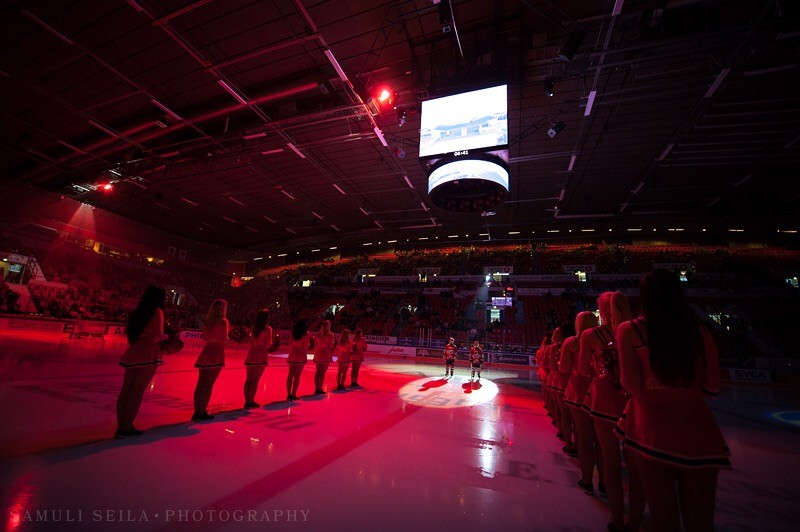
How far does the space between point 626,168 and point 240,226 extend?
2179 centimetres

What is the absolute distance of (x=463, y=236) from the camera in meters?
25.0

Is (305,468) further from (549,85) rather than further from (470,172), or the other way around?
(549,85)

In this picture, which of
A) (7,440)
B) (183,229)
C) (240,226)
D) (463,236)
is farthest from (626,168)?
(183,229)

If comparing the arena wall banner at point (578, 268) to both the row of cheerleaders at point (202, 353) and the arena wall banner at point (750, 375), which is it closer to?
the arena wall banner at point (750, 375)

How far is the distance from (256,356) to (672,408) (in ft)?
19.1

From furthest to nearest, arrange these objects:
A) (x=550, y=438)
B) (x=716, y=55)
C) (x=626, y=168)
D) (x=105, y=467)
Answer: (x=626, y=168)
(x=716, y=55)
(x=550, y=438)
(x=105, y=467)

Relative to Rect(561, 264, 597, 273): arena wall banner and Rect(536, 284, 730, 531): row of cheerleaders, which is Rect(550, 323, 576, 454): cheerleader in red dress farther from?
Rect(561, 264, 597, 273): arena wall banner

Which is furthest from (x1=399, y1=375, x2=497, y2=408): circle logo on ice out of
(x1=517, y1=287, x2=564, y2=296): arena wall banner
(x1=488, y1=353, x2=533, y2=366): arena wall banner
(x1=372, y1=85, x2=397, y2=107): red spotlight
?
(x1=517, y1=287, x2=564, y2=296): arena wall banner

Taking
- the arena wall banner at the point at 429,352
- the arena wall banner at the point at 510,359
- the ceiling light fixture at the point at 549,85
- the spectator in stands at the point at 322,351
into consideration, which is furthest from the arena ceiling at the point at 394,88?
the arena wall banner at the point at 429,352

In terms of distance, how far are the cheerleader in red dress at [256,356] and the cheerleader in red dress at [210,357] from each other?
85 cm

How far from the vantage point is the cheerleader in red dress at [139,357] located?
3.82 metres

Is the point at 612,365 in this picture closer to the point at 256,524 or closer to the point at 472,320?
the point at 256,524

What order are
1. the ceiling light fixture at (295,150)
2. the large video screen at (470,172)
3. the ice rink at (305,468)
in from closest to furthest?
the ice rink at (305,468), the large video screen at (470,172), the ceiling light fixture at (295,150)

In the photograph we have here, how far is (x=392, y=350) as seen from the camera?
19.5 metres
